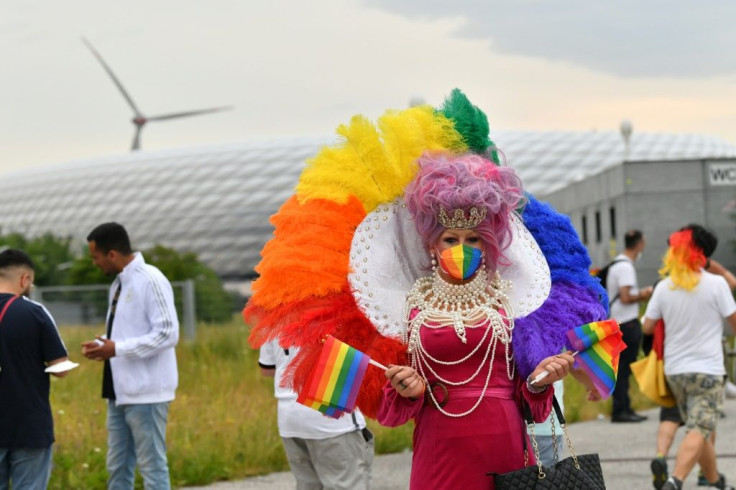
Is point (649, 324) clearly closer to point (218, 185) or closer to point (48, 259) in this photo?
point (48, 259)

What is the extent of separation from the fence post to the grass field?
348cm

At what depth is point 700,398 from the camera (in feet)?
25.5

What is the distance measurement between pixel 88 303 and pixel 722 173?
12.9 m

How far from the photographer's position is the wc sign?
2306cm

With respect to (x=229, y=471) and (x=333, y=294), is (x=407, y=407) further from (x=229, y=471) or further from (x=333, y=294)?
(x=229, y=471)

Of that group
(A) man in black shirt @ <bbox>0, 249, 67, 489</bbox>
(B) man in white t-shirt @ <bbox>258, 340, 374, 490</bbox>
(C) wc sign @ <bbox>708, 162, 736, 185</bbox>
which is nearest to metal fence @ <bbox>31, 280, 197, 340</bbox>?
(C) wc sign @ <bbox>708, 162, 736, 185</bbox>

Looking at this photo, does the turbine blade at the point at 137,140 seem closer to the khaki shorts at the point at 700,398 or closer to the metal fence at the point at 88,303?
the metal fence at the point at 88,303

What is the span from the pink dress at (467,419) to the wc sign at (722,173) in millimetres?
20026

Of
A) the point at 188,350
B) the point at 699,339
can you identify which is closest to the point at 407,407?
the point at 699,339

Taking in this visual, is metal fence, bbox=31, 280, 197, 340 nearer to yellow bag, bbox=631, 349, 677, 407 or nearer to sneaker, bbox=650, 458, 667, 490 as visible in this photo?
yellow bag, bbox=631, 349, 677, 407

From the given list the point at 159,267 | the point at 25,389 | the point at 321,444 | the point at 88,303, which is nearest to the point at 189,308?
the point at 88,303

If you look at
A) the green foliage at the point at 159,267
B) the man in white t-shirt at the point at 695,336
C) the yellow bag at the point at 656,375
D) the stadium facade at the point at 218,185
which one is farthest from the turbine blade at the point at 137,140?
the man in white t-shirt at the point at 695,336

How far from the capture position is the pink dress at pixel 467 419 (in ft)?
13.3

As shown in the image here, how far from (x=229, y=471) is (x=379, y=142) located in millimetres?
5526
